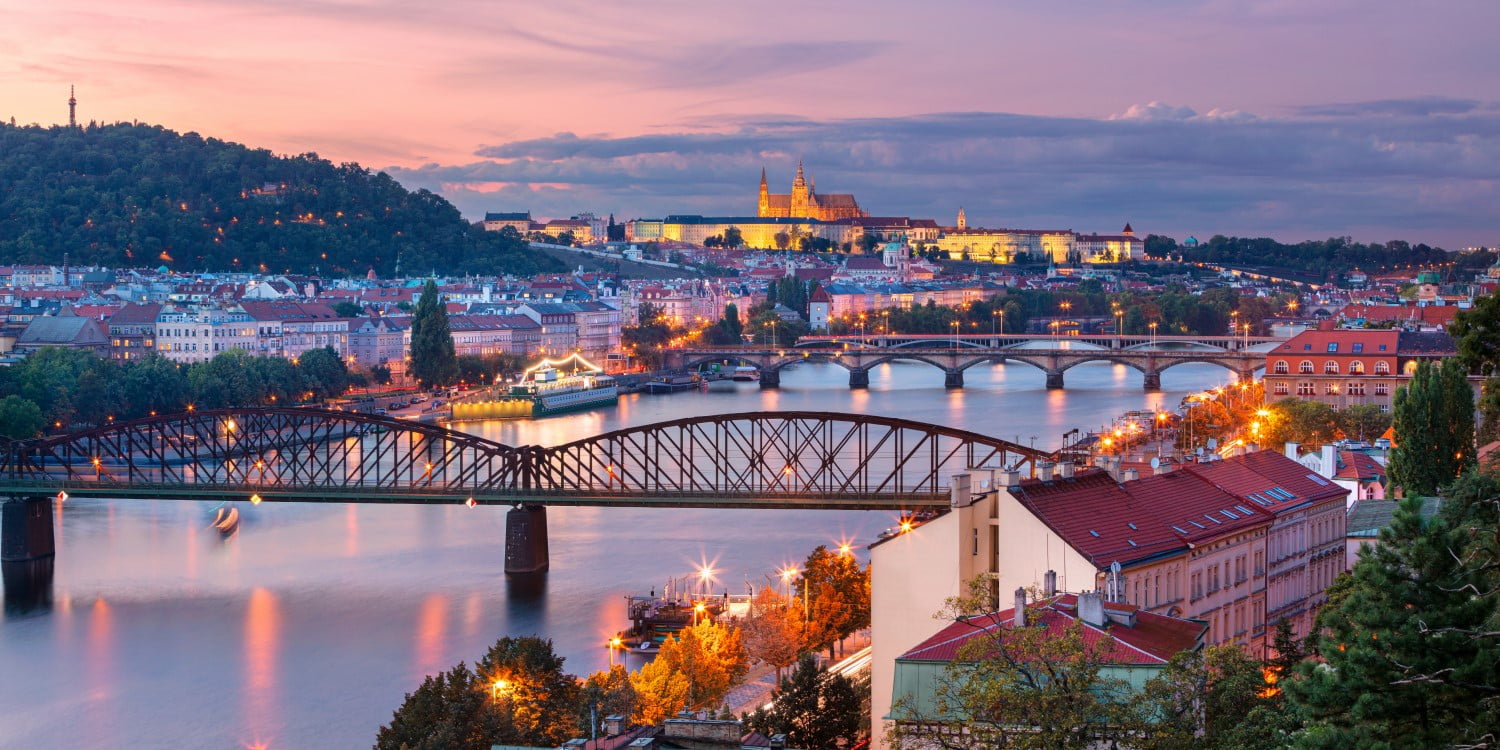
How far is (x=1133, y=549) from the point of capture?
939 cm

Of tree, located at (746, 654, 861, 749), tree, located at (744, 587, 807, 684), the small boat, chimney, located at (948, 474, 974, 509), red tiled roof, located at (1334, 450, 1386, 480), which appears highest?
chimney, located at (948, 474, 974, 509)

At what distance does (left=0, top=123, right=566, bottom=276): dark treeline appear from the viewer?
54.6 meters

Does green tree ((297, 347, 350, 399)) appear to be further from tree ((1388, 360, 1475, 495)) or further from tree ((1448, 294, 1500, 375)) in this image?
tree ((1448, 294, 1500, 375))

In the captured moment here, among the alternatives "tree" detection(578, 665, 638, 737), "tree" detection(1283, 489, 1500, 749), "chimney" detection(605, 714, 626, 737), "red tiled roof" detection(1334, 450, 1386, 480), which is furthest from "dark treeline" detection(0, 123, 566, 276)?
"tree" detection(1283, 489, 1500, 749)

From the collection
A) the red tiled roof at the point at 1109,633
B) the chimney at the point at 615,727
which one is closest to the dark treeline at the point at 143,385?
the chimney at the point at 615,727

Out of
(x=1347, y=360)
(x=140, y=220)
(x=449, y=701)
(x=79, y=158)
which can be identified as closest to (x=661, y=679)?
(x=449, y=701)

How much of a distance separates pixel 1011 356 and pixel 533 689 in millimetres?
30565

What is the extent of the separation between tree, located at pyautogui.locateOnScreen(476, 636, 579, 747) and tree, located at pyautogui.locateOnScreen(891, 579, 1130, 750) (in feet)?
11.5

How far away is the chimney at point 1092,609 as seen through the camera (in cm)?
736

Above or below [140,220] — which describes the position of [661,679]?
below

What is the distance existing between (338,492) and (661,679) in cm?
771

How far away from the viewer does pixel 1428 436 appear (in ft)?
46.5

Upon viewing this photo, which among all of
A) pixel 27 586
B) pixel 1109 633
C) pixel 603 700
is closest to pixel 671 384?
pixel 27 586

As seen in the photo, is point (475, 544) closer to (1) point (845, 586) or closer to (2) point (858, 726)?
(1) point (845, 586)
